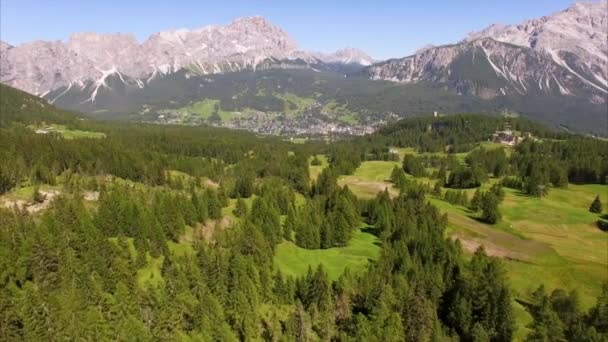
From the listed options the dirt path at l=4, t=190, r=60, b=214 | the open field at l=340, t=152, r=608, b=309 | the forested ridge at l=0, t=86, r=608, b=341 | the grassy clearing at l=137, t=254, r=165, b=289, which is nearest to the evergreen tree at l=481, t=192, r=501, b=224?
the open field at l=340, t=152, r=608, b=309

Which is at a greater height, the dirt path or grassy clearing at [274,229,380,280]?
the dirt path

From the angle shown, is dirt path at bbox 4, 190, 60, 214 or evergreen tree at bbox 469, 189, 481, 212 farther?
evergreen tree at bbox 469, 189, 481, 212

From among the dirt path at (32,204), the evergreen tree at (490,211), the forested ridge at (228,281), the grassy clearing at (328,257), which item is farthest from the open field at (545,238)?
the dirt path at (32,204)

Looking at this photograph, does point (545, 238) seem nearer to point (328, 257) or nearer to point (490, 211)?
point (490, 211)

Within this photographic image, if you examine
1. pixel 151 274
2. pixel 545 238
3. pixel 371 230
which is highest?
pixel 151 274

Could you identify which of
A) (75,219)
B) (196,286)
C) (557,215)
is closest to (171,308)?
(196,286)

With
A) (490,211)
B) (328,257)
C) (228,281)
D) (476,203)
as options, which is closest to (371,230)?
(328,257)

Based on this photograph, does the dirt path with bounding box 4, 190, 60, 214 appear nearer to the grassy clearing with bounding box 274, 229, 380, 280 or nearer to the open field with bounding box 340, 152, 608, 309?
the grassy clearing with bounding box 274, 229, 380, 280

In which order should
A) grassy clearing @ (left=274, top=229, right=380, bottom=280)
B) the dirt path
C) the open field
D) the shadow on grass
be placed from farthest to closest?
the shadow on grass < the dirt path < grassy clearing @ (left=274, top=229, right=380, bottom=280) < the open field
